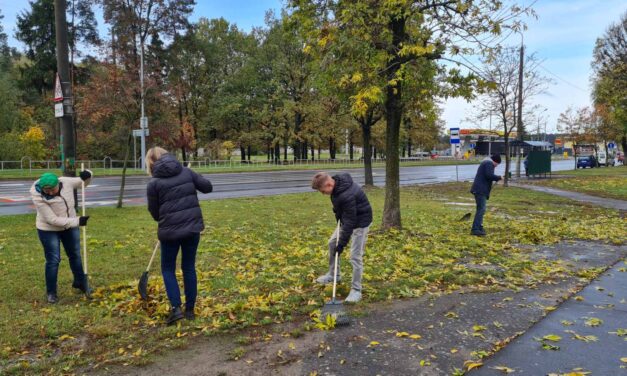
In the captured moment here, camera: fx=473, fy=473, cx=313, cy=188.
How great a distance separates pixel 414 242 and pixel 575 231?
438 cm

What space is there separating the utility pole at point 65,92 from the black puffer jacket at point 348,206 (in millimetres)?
7284

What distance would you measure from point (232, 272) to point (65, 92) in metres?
6.00

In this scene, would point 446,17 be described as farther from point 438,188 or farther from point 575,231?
point 438,188

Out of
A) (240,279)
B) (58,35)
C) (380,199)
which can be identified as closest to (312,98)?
(380,199)

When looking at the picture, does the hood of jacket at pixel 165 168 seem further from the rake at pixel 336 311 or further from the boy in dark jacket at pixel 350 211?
the rake at pixel 336 311

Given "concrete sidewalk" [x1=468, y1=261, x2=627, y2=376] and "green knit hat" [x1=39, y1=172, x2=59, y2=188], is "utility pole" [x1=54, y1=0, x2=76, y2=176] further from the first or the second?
"concrete sidewalk" [x1=468, y1=261, x2=627, y2=376]

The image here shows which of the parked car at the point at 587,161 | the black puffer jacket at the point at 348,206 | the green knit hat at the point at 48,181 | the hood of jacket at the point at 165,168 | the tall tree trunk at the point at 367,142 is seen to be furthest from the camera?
the parked car at the point at 587,161

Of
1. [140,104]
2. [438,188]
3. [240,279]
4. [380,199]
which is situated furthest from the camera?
[438,188]

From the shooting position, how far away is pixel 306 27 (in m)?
10.5

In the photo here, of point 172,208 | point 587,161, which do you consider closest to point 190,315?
point 172,208

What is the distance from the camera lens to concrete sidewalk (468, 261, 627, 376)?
3.99 meters

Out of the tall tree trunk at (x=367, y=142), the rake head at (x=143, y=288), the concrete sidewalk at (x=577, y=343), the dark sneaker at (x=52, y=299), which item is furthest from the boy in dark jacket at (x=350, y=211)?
the tall tree trunk at (x=367, y=142)

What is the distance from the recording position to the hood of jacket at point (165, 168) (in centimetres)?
473

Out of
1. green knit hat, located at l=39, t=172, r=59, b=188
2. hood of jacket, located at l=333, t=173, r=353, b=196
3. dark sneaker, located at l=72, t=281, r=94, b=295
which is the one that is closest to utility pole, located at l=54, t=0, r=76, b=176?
dark sneaker, located at l=72, t=281, r=94, b=295
